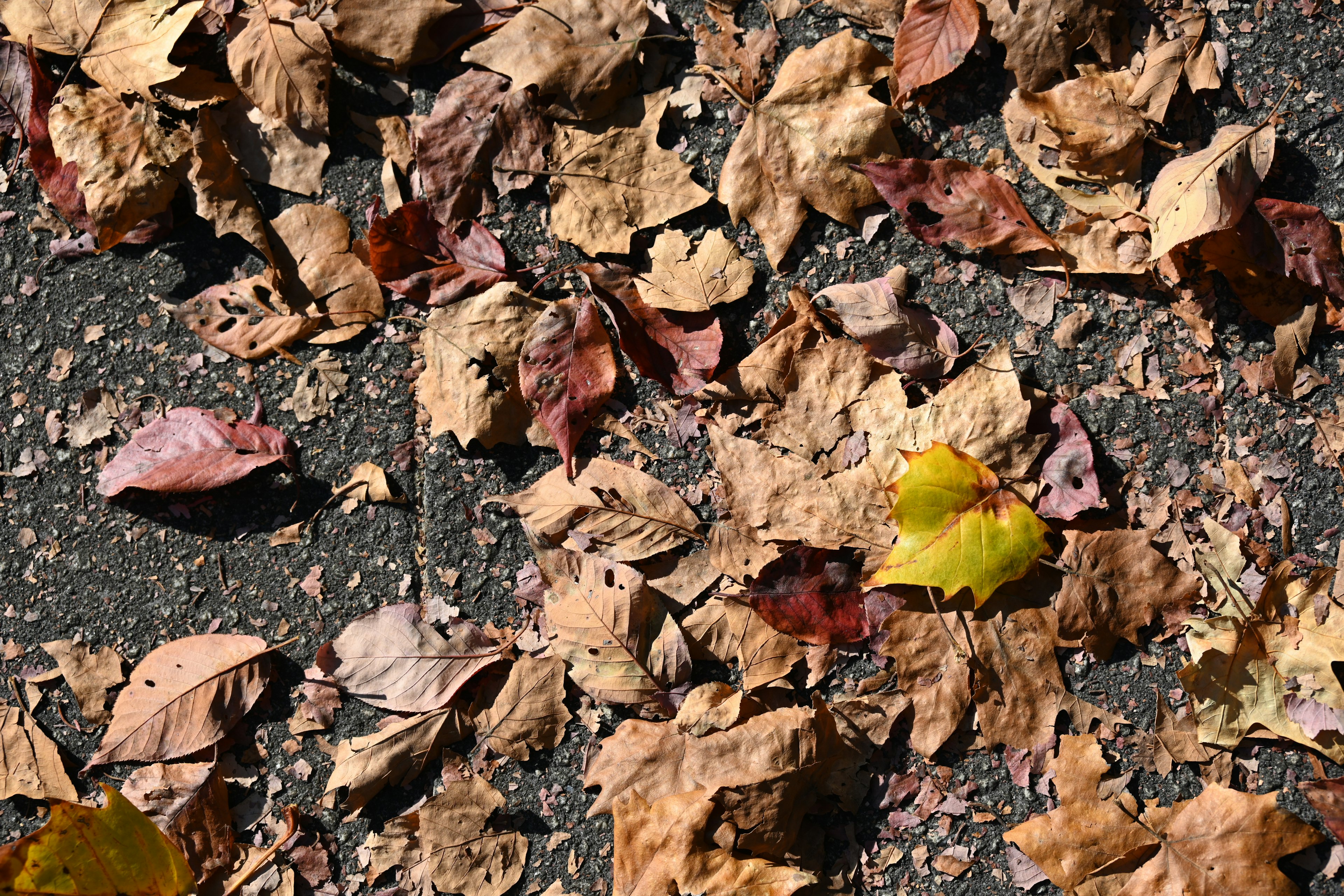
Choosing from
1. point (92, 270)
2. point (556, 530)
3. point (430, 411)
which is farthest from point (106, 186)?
point (556, 530)

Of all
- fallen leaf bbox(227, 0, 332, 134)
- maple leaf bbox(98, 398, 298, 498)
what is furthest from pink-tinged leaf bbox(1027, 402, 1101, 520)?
fallen leaf bbox(227, 0, 332, 134)

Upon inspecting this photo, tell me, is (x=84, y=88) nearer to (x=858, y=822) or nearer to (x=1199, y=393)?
(x=858, y=822)

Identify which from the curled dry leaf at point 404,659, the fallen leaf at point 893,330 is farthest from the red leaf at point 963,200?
the curled dry leaf at point 404,659

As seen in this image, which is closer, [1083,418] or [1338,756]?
[1338,756]

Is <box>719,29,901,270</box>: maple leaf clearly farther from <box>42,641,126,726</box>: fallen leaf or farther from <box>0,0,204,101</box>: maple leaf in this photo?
<box>42,641,126,726</box>: fallen leaf

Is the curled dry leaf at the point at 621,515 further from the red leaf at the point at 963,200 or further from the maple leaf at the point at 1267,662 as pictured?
the maple leaf at the point at 1267,662
